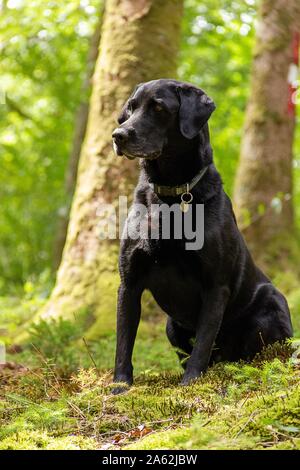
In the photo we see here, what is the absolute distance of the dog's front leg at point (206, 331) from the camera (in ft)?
13.7

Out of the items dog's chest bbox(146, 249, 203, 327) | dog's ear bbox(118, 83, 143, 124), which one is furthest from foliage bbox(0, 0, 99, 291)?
dog's chest bbox(146, 249, 203, 327)

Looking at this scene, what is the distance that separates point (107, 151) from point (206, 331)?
3.14m

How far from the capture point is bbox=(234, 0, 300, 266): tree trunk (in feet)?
31.6

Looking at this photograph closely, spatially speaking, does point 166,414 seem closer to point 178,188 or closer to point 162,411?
point 162,411

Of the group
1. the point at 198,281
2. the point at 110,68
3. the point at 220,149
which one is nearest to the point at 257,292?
the point at 198,281

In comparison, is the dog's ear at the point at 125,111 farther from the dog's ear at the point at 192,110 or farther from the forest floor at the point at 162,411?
the forest floor at the point at 162,411

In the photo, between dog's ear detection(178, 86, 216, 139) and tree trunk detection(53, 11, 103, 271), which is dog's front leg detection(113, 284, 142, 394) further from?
tree trunk detection(53, 11, 103, 271)

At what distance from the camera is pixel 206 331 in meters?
4.24

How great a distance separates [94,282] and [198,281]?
2.44 m

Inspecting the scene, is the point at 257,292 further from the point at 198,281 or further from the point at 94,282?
the point at 94,282

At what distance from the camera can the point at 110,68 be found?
7.07m

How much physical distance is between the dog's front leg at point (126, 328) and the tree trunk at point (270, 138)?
17.5 feet

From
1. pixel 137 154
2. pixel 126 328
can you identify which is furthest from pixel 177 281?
pixel 137 154

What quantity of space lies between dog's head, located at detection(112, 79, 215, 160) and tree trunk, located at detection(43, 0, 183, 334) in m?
2.52
